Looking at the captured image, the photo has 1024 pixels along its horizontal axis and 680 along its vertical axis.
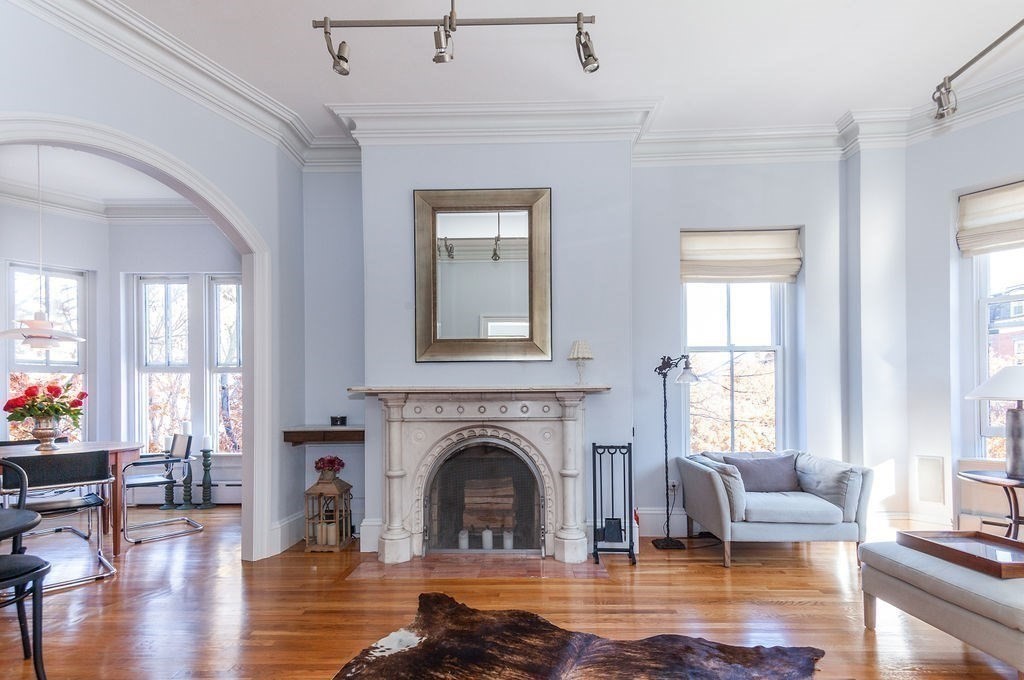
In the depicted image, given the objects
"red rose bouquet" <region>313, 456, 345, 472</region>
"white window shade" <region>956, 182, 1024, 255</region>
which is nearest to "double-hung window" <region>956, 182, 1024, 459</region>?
"white window shade" <region>956, 182, 1024, 255</region>

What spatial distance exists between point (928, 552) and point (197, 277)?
21.7 ft

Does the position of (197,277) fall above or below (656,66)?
below

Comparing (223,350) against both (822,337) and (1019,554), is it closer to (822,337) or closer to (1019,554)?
(822,337)

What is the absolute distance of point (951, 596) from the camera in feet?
8.39

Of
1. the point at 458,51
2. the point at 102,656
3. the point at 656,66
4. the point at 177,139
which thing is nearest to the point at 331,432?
the point at 102,656

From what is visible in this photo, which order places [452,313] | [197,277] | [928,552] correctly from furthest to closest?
[197,277]
[452,313]
[928,552]

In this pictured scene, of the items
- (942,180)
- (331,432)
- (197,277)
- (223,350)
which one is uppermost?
(942,180)

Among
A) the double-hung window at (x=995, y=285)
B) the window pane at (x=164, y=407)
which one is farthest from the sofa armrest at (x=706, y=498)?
the window pane at (x=164, y=407)

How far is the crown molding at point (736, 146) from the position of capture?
15.9ft

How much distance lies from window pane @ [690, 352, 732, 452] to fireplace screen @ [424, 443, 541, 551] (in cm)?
161

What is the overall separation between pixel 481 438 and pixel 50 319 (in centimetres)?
486

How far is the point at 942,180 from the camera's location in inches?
178

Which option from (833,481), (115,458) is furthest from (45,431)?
(833,481)

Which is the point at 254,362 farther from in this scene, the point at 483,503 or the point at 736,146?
the point at 736,146
